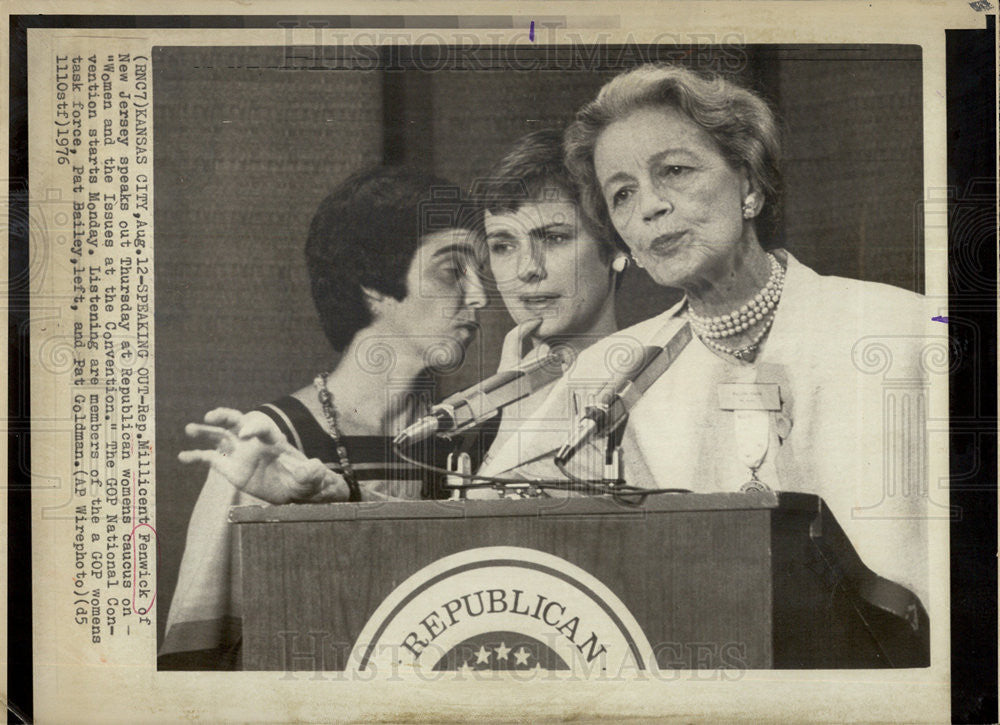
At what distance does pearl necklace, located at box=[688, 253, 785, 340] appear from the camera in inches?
55.2

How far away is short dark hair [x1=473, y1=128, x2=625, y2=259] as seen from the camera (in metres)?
1.40

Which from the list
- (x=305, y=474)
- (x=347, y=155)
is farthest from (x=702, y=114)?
(x=305, y=474)

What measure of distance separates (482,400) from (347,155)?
47 cm

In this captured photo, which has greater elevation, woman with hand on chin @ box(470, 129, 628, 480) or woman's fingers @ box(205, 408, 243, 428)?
woman with hand on chin @ box(470, 129, 628, 480)

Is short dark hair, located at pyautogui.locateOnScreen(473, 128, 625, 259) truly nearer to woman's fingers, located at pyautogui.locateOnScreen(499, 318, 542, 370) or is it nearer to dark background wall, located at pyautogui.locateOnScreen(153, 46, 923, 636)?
dark background wall, located at pyautogui.locateOnScreen(153, 46, 923, 636)

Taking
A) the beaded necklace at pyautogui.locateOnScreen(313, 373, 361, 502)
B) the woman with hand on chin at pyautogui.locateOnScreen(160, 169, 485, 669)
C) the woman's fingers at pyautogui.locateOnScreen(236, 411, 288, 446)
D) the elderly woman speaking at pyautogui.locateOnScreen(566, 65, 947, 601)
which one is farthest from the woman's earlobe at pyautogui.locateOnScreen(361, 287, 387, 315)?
the elderly woman speaking at pyautogui.locateOnScreen(566, 65, 947, 601)

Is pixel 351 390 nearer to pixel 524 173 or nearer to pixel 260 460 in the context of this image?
pixel 260 460

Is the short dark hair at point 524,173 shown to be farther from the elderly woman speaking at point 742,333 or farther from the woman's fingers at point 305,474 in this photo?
the woman's fingers at point 305,474

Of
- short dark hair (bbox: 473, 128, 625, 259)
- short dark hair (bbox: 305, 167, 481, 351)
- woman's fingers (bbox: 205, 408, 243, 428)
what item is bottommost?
woman's fingers (bbox: 205, 408, 243, 428)

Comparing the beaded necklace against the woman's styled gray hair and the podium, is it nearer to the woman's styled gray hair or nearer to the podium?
the podium

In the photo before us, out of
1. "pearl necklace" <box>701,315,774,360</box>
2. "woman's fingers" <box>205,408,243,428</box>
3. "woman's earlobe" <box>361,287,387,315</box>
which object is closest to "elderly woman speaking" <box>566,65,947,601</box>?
"pearl necklace" <box>701,315,774,360</box>

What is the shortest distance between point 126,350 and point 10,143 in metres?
0.39

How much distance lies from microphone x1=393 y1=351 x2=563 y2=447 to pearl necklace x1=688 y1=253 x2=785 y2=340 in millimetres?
244

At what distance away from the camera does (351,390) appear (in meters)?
1.40
